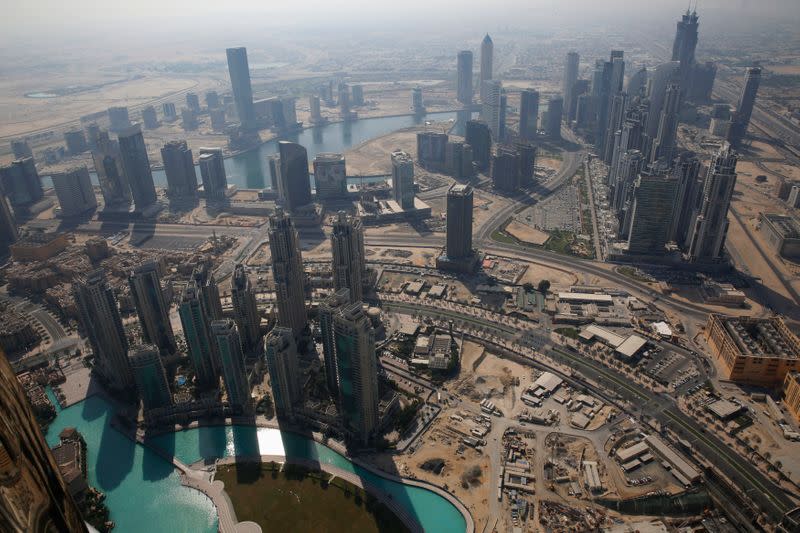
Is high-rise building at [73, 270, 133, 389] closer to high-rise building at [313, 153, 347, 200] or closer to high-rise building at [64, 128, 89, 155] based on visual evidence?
high-rise building at [313, 153, 347, 200]

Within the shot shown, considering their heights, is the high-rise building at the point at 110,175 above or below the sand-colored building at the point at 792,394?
above

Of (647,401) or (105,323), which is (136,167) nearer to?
(105,323)

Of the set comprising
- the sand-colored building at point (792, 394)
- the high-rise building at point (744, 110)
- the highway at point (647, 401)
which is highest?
the high-rise building at point (744, 110)

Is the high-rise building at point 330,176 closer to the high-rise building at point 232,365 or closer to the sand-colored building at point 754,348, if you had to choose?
the high-rise building at point 232,365

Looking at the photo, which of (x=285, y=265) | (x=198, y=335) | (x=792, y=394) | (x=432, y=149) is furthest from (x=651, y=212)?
(x=198, y=335)

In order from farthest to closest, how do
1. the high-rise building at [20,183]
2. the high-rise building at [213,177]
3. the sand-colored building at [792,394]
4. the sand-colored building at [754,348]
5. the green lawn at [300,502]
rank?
1. the high-rise building at [213,177]
2. the high-rise building at [20,183]
3. the sand-colored building at [754,348]
4. the sand-colored building at [792,394]
5. the green lawn at [300,502]

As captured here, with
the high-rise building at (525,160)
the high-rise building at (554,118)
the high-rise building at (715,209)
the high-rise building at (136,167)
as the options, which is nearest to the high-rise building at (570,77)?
the high-rise building at (554,118)

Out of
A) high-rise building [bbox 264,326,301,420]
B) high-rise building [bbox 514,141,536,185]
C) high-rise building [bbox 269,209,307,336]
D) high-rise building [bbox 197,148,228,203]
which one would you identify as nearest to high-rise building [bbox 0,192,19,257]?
high-rise building [bbox 197,148,228,203]

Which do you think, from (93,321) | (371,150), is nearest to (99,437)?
(93,321)
